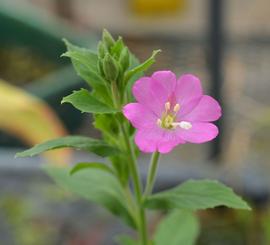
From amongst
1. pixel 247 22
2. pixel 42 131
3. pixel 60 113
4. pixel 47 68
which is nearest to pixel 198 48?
pixel 247 22

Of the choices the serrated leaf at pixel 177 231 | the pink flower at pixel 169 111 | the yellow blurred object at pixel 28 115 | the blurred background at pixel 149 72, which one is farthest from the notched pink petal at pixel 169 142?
the yellow blurred object at pixel 28 115

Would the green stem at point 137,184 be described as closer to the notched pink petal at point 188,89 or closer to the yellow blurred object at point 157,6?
the notched pink petal at point 188,89

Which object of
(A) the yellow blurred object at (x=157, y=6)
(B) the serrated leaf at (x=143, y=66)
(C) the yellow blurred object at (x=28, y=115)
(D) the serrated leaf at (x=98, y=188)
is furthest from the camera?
(A) the yellow blurred object at (x=157, y=6)

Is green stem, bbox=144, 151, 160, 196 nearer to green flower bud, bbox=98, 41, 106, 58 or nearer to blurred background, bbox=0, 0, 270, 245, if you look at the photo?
green flower bud, bbox=98, 41, 106, 58

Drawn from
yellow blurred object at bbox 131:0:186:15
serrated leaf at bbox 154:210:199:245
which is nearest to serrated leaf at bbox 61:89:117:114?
serrated leaf at bbox 154:210:199:245

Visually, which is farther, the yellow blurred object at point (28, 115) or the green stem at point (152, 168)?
the yellow blurred object at point (28, 115)

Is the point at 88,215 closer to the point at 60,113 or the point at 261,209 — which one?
the point at 261,209

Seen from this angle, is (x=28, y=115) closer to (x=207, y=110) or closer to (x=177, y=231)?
(x=177, y=231)
